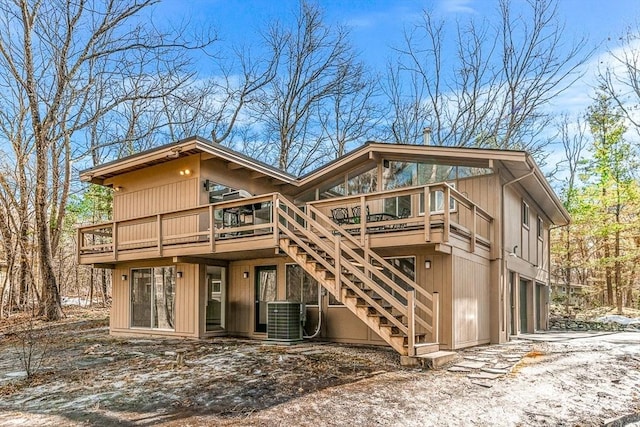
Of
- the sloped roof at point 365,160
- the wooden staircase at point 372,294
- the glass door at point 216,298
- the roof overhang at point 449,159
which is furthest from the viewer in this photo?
the glass door at point 216,298

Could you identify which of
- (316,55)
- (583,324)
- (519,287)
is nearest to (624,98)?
(583,324)

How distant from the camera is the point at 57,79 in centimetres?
1590

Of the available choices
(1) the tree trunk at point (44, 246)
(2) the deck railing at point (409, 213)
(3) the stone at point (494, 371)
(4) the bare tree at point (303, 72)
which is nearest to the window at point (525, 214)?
(2) the deck railing at point (409, 213)

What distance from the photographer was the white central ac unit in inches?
410

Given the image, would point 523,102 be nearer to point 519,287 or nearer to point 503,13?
point 503,13

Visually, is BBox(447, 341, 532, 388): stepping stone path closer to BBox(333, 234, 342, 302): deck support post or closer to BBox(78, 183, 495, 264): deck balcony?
BBox(78, 183, 495, 264): deck balcony

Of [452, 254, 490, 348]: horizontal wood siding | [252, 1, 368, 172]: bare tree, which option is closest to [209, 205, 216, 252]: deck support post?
[452, 254, 490, 348]: horizontal wood siding

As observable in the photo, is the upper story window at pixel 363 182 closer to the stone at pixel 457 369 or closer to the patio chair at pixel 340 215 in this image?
the patio chair at pixel 340 215

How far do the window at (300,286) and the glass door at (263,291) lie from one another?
440mm

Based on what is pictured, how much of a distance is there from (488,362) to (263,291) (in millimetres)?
5779

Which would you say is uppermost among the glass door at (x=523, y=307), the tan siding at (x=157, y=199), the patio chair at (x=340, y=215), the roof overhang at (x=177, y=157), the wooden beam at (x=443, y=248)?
the roof overhang at (x=177, y=157)

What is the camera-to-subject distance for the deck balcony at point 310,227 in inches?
344

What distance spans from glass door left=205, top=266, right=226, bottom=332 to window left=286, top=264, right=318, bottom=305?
198 cm

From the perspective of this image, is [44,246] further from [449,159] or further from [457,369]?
[457,369]
